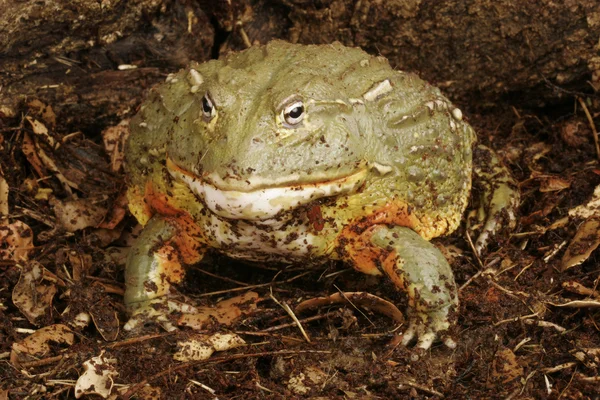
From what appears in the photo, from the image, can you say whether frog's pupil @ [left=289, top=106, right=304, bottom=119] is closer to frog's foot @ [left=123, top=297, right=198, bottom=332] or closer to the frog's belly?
the frog's belly

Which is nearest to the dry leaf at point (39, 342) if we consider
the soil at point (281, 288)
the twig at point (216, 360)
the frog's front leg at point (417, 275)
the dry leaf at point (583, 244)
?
the soil at point (281, 288)

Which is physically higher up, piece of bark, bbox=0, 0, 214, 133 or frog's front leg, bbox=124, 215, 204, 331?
piece of bark, bbox=0, 0, 214, 133

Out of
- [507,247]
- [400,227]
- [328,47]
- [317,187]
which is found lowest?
[507,247]

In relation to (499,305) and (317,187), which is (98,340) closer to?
(317,187)

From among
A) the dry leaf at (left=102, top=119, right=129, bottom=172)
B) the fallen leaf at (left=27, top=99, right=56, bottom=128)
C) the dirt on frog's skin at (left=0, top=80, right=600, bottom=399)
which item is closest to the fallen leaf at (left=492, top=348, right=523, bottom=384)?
the dirt on frog's skin at (left=0, top=80, right=600, bottom=399)

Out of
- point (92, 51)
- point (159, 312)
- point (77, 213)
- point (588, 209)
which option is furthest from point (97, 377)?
point (588, 209)

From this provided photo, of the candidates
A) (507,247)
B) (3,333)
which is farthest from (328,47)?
(3,333)
